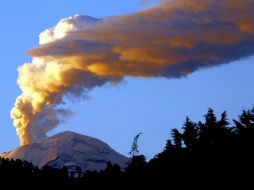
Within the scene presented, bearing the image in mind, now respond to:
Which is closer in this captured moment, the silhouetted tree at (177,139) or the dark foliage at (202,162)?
the dark foliage at (202,162)

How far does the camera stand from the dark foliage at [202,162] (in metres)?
79.7

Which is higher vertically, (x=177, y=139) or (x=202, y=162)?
(x=177, y=139)

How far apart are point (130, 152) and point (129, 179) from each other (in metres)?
56.9

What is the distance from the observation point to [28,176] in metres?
141

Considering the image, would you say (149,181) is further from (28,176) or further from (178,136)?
(28,176)

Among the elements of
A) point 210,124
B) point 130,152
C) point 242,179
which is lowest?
point 242,179

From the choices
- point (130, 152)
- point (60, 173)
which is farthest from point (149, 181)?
point (130, 152)

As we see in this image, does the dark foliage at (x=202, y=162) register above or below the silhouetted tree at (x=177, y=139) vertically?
below

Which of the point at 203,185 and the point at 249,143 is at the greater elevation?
the point at 249,143

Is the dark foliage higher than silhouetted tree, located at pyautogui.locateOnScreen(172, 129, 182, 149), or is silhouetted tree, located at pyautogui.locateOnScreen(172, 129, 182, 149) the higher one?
silhouetted tree, located at pyautogui.locateOnScreen(172, 129, 182, 149)

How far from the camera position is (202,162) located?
85938 millimetres

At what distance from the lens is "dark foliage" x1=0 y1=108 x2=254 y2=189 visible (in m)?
79.7

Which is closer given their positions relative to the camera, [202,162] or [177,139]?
[202,162]

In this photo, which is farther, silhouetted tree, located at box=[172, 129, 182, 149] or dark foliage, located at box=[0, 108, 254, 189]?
silhouetted tree, located at box=[172, 129, 182, 149]
